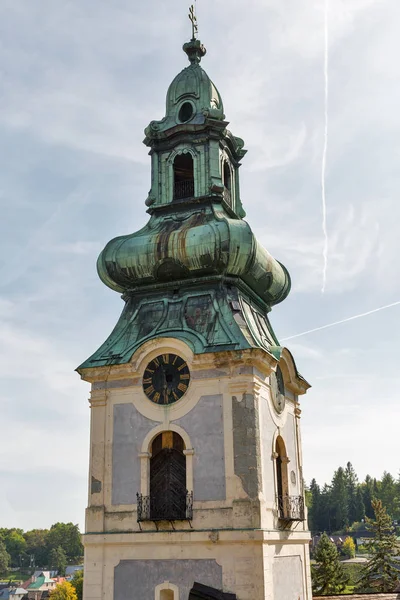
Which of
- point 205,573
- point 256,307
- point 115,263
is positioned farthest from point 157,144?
point 205,573

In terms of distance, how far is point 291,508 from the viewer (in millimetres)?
19328

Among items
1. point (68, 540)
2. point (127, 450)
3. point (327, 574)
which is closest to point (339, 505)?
point (68, 540)

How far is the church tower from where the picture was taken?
17.2m

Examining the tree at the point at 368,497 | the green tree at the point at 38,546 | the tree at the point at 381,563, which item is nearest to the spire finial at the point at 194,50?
the tree at the point at 381,563

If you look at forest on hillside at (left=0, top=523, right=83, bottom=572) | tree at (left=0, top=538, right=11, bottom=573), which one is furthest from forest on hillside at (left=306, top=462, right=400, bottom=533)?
tree at (left=0, top=538, right=11, bottom=573)

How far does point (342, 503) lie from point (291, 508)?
355 feet

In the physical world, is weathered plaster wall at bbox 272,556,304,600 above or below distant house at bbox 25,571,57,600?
below

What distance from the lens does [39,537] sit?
144 metres

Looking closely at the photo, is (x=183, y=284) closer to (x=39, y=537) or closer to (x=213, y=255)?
(x=213, y=255)

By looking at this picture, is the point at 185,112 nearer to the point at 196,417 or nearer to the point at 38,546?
the point at 196,417

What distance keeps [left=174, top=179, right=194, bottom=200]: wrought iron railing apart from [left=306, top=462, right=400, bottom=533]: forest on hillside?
103 metres

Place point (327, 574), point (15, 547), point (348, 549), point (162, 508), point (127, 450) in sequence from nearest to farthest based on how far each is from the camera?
point (162, 508) < point (127, 450) < point (327, 574) < point (348, 549) < point (15, 547)

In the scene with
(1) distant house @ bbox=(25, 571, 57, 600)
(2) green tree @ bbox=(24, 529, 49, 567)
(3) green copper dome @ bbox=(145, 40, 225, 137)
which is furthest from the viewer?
(2) green tree @ bbox=(24, 529, 49, 567)

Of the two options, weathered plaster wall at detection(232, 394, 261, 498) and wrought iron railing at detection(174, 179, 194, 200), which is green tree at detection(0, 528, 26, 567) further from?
weathered plaster wall at detection(232, 394, 261, 498)
